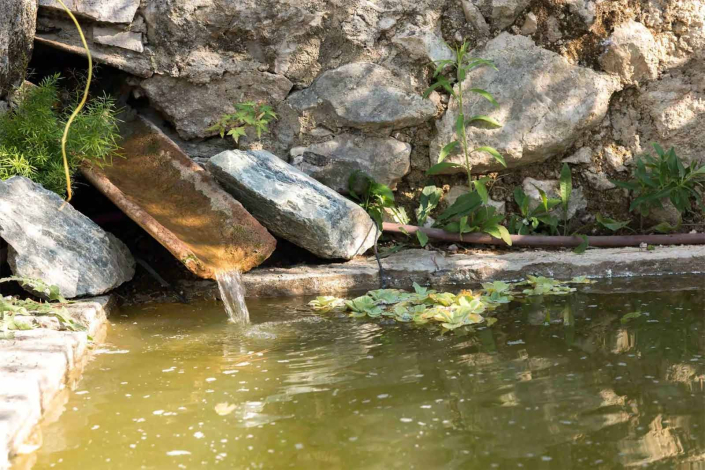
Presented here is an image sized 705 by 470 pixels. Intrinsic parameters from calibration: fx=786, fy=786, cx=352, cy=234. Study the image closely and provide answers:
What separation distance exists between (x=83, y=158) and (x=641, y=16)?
4059 millimetres

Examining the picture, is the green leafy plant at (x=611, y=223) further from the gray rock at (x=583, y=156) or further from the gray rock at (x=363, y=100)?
the gray rock at (x=363, y=100)

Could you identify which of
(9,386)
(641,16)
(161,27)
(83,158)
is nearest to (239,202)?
(83,158)

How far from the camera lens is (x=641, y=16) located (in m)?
5.78

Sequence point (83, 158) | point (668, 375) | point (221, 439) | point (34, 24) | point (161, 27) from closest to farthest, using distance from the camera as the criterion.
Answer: point (221, 439), point (668, 375), point (83, 158), point (34, 24), point (161, 27)

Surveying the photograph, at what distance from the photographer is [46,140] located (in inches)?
190

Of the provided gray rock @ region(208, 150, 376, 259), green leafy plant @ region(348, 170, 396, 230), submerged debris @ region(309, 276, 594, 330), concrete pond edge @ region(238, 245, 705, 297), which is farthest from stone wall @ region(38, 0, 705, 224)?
submerged debris @ region(309, 276, 594, 330)

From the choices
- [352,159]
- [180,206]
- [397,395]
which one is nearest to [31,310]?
[180,206]

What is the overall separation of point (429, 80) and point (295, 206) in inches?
64.6

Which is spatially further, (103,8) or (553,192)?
(553,192)

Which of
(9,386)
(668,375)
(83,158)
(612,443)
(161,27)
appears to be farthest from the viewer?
(161,27)

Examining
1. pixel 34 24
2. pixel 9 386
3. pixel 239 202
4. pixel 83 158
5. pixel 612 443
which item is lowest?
pixel 612 443

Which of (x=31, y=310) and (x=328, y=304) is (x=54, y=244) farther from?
(x=328, y=304)

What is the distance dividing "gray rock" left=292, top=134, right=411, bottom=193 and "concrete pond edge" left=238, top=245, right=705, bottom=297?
870 millimetres

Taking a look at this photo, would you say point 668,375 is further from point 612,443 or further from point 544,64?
point 544,64
